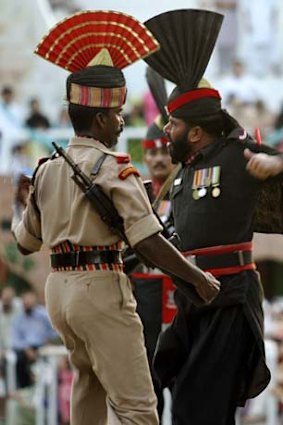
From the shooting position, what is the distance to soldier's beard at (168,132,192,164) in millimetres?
7004

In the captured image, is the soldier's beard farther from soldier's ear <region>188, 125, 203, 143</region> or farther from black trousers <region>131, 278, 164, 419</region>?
black trousers <region>131, 278, 164, 419</region>

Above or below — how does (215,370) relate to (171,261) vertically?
below

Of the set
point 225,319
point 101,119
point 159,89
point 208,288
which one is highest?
point 159,89

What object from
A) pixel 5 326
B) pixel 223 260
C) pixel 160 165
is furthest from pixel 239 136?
pixel 5 326

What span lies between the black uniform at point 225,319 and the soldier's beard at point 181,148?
0.36 feet

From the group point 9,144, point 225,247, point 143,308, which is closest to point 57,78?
point 9,144

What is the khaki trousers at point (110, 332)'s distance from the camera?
6219mm

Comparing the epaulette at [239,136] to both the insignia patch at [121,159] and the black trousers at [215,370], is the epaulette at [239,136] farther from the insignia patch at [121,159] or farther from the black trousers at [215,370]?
the insignia patch at [121,159]

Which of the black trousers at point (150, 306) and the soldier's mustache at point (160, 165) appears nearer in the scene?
Result: the black trousers at point (150, 306)

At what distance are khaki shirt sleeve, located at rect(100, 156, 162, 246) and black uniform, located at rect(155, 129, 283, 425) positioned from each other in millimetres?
751

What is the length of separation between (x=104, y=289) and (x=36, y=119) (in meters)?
10.5

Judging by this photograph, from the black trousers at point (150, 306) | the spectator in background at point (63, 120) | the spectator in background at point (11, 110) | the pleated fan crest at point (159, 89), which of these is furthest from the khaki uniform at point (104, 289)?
the spectator in background at point (11, 110)

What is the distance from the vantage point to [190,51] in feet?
22.9

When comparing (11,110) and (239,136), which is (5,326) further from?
(239,136)
